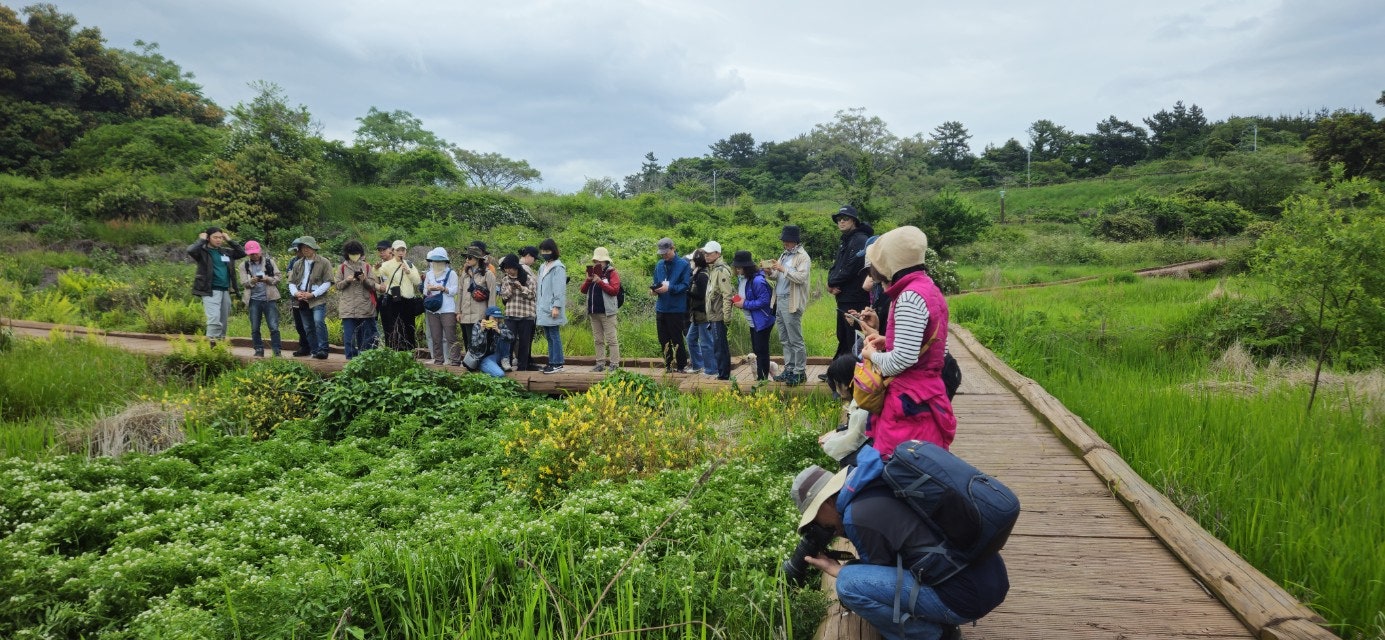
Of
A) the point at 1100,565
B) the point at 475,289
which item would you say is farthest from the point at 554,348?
the point at 1100,565

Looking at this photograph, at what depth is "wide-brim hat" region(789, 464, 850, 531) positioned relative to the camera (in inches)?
109

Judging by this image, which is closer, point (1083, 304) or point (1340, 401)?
point (1340, 401)

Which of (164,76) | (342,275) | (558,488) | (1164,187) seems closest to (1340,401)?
(558,488)

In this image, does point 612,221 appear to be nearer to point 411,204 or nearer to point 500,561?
point 411,204

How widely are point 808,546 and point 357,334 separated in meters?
8.58

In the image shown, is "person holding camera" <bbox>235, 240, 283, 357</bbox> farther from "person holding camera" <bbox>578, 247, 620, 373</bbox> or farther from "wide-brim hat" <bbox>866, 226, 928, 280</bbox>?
"wide-brim hat" <bbox>866, 226, 928, 280</bbox>

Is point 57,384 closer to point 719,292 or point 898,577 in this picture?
point 719,292

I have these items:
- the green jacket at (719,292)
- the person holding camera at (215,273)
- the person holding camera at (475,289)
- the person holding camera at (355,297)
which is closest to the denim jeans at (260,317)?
the person holding camera at (215,273)

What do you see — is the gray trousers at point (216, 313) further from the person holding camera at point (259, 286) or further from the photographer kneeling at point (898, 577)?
the photographer kneeling at point (898, 577)

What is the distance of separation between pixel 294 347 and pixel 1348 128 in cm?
3267

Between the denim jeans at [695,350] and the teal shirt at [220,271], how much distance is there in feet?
21.6

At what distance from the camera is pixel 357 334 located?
31.6ft

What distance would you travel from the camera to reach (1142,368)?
7695mm

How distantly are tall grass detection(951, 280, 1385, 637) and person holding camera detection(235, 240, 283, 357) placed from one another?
9987mm
